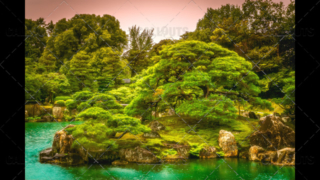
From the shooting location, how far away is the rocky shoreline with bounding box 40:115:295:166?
6.98m

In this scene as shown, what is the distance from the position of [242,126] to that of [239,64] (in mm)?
2517

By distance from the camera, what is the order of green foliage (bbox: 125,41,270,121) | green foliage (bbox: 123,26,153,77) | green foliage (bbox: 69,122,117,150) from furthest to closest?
green foliage (bbox: 123,26,153,77) < green foliage (bbox: 125,41,270,121) < green foliage (bbox: 69,122,117,150)

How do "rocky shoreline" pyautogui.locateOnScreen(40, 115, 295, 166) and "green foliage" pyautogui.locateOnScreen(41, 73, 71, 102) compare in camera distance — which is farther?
"green foliage" pyautogui.locateOnScreen(41, 73, 71, 102)

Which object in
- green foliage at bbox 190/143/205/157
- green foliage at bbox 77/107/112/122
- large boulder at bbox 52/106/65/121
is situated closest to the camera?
green foliage at bbox 77/107/112/122

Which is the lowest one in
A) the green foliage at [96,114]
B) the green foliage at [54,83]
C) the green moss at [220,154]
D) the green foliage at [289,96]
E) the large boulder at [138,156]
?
the green moss at [220,154]

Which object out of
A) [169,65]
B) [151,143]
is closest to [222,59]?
[169,65]

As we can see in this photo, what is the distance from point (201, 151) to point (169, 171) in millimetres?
1768

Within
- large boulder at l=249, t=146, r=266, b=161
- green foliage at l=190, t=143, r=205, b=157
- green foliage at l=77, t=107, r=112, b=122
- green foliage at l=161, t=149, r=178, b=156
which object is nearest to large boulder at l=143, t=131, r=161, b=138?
green foliage at l=161, t=149, r=178, b=156

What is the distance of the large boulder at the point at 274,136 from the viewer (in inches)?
304

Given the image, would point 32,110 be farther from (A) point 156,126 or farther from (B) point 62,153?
(A) point 156,126

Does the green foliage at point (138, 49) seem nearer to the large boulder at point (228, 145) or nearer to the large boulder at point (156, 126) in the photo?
the large boulder at point (156, 126)

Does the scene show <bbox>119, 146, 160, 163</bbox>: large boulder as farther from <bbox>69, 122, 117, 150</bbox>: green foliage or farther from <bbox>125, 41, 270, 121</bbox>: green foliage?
<bbox>125, 41, 270, 121</bbox>: green foliage

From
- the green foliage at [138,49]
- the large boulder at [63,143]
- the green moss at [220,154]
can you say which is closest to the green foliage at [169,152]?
the green moss at [220,154]

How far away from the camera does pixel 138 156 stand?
704cm
